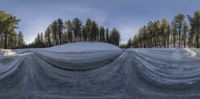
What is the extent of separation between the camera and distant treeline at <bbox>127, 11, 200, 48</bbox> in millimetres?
52875

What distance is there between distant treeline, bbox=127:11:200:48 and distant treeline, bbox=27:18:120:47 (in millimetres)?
4791

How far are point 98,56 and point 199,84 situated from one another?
7.35ft

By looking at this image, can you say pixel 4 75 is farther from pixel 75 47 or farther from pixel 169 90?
pixel 169 90

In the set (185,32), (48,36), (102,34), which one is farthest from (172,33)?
(48,36)

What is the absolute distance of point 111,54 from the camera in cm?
850

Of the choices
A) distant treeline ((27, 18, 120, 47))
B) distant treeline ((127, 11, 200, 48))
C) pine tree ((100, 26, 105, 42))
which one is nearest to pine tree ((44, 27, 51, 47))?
distant treeline ((27, 18, 120, 47))

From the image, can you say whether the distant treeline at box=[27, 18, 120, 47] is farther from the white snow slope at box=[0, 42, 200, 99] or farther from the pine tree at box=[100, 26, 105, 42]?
the white snow slope at box=[0, 42, 200, 99]

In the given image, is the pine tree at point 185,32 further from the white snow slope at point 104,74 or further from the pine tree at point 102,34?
the white snow slope at point 104,74

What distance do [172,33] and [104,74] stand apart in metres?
48.9

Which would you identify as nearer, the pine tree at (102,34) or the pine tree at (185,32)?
the pine tree at (185,32)

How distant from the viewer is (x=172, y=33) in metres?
56.0

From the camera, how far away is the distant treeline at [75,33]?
5788 cm

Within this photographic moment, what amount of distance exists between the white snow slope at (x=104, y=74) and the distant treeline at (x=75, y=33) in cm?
4678

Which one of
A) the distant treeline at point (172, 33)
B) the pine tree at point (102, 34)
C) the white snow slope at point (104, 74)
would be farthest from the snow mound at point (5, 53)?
the pine tree at point (102, 34)
